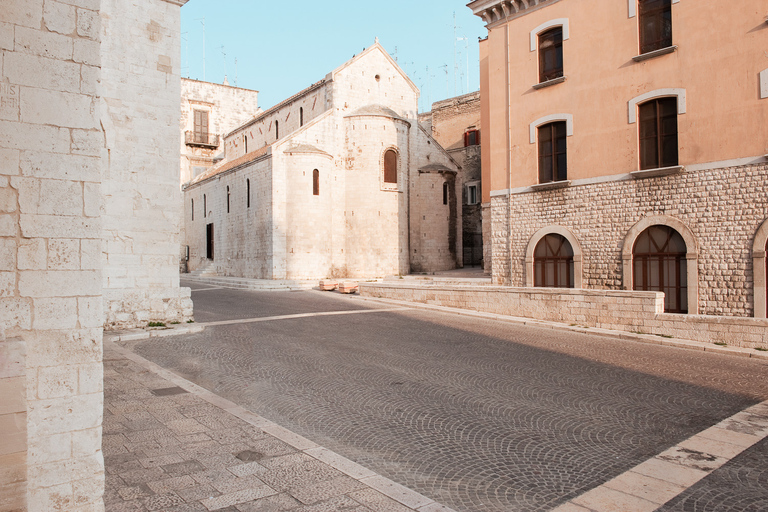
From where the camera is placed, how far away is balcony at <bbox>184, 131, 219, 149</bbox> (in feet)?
132

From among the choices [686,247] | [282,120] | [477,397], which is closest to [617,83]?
[686,247]

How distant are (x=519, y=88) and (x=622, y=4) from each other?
3814 mm

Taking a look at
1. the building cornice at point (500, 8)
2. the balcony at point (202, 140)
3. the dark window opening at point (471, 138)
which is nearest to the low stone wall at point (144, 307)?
the building cornice at point (500, 8)

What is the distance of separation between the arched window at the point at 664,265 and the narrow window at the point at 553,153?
3.27 m

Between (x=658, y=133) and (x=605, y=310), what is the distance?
5891mm

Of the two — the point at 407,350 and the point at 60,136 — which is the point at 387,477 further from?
the point at 407,350

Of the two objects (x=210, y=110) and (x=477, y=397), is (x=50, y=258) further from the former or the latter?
(x=210, y=110)

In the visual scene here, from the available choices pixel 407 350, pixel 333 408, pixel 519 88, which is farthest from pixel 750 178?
pixel 333 408

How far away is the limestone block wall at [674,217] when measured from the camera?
1282 cm

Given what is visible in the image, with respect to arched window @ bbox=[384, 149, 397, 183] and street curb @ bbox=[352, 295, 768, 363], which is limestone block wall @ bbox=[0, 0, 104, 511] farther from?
arched window @ bbox=[384, 149, 397, 183]

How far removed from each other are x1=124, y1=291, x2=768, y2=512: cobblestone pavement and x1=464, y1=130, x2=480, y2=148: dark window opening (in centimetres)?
2406

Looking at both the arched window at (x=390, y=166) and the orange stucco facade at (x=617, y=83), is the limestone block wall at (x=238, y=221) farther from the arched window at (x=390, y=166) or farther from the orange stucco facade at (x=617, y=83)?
the orange stucco facade at (x=617, y=83)

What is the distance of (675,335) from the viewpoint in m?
10.8

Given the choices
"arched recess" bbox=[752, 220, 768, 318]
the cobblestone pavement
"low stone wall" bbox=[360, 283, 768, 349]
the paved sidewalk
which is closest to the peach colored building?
"arched recess" bbox=[752, 220, 768, 318]
